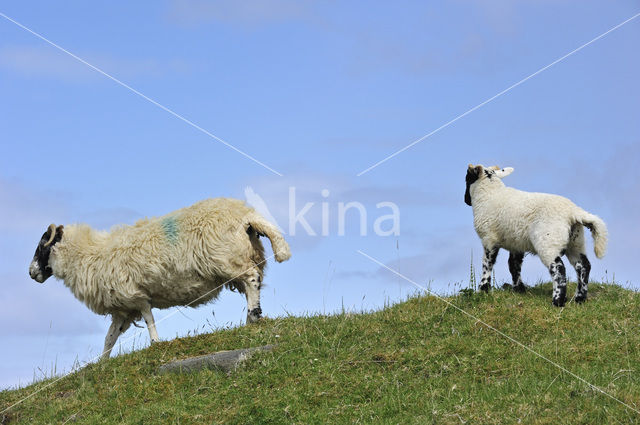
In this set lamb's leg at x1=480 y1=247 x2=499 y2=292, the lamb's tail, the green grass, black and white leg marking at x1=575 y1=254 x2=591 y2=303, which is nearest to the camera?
the green grass

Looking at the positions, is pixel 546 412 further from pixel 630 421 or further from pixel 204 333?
pixel 204 333

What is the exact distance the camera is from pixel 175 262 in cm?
1377

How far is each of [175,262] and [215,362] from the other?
2.80 meters

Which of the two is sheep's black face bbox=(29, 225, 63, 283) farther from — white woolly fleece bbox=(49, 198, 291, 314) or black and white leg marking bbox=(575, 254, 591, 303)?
black and white leg marking bbox=(575, 254, 591, 303)

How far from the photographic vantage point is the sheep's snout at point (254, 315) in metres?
13.6

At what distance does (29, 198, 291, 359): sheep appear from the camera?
13633 millimetres

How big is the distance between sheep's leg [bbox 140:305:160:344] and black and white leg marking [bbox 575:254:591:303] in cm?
788

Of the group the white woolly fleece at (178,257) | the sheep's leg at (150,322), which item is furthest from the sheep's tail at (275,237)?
the sheep's leg at (150,322)

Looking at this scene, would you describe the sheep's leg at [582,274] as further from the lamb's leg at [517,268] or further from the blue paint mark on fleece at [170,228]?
the blue paint mark on fleece at [170,228]

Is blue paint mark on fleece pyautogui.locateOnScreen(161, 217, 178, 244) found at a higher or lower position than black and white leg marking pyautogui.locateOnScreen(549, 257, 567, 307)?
higher

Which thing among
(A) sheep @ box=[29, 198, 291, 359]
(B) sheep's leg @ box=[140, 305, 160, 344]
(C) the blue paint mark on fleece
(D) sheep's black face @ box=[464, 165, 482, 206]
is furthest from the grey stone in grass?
(D) sheep's black face @ box=[464, 165, 482, 206]

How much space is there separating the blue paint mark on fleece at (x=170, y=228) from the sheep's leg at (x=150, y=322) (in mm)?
1502

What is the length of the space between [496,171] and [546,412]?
22.1 ft

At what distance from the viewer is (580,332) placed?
11719 millimetres
